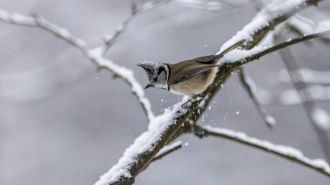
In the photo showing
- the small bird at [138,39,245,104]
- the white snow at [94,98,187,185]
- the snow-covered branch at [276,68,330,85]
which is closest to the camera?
the white snow at [94,98,187,185]

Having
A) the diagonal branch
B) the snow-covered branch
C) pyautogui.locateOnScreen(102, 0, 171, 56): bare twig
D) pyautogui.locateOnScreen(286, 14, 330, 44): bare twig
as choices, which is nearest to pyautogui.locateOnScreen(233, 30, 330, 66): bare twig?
the diagonal branch

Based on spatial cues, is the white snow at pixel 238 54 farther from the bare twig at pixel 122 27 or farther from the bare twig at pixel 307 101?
the bare twig at pixel 122 27

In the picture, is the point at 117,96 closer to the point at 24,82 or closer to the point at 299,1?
the point at 24,82

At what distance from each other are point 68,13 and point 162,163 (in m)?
3.47

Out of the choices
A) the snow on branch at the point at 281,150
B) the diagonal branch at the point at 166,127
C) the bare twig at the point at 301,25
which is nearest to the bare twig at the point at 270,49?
the diagonal branch at the point at 166,127

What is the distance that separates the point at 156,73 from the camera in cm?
235

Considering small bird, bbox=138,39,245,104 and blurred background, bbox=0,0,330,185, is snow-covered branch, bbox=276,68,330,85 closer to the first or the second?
small bird, bbox=138,39,245,104

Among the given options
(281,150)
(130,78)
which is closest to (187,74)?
(130,78)

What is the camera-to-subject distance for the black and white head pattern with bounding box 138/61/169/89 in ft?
7.64

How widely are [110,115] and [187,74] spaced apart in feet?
20.3

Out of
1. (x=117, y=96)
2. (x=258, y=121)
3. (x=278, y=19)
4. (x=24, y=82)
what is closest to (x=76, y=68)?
(x=24, y=82)

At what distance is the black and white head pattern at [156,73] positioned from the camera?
2.33 meters

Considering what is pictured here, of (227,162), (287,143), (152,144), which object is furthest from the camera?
(227,162)

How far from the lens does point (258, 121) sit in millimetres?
7430
